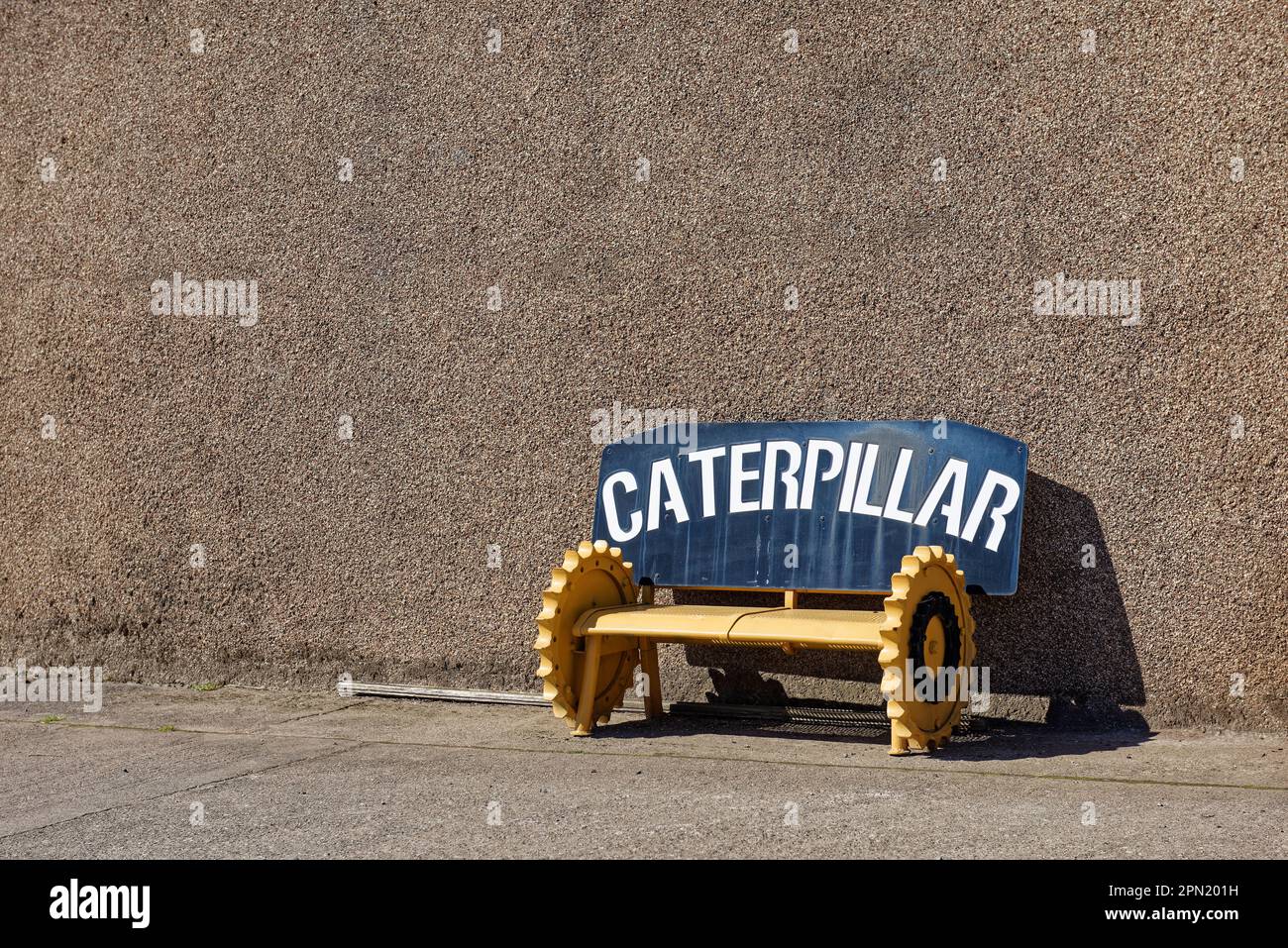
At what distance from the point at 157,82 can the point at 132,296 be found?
1256 millimetres

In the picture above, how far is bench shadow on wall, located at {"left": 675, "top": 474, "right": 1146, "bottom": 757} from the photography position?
5.43 m

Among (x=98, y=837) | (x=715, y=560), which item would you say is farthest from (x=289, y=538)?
(x=98, y=837)

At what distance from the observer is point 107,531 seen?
7.49 m

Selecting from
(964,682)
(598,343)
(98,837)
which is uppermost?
(598,343)

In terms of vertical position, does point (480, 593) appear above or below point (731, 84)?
below

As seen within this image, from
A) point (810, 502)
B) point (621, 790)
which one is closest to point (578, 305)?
point (810, 502)

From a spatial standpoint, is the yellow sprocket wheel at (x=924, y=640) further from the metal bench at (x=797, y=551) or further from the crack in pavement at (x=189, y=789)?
the crack in pavement at (x=189, y=789)

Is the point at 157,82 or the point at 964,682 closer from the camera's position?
the point at 964,682

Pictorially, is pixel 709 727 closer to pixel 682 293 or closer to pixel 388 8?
pixel 682 293

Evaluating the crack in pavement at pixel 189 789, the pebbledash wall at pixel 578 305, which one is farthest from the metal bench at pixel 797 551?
the crack in pavement at pixel 189 789

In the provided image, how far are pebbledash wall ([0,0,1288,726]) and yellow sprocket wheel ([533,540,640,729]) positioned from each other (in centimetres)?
52

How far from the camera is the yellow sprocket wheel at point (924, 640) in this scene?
4.73 m

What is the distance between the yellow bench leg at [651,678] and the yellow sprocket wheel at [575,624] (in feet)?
0.16

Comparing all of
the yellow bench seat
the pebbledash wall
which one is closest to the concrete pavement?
the yellow bench seat
